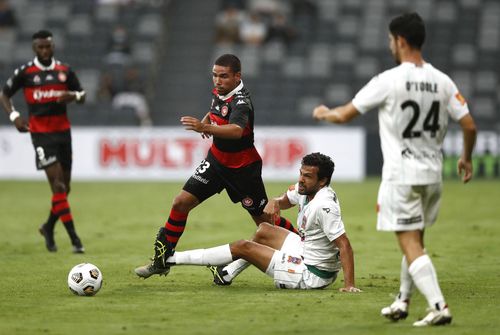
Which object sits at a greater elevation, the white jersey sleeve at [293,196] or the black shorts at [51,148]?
the black shorts at [51,148]

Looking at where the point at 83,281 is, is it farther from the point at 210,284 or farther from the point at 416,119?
the point at 416,119

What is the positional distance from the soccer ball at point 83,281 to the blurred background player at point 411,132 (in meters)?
2.85

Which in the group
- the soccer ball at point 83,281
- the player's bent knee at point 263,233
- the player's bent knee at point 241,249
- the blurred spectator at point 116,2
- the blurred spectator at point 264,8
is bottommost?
the soccer ball at point 83,281

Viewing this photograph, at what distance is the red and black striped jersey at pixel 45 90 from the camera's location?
12.8 metres

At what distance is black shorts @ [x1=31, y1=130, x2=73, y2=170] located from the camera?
41.5 feet

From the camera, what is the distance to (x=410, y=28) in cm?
726

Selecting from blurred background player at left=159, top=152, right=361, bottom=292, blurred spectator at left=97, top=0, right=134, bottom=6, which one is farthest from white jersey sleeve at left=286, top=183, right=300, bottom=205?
blurred spectator at left=97, top=0, right=134, bottom=6

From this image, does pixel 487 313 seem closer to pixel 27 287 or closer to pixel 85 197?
pixel 27 287

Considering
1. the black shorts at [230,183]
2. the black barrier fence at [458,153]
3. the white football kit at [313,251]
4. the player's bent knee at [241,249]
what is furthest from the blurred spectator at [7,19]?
the white football kit at [313,251]

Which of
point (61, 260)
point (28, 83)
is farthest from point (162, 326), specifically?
point (28, 83)

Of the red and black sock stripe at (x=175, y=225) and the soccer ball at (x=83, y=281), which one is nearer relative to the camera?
the soccer ball at (x=83, y=281)

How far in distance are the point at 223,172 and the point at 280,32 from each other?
20527mm

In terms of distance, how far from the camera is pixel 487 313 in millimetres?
8023

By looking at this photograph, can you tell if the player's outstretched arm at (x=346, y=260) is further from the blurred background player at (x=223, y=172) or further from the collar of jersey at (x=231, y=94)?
the collar of jersey at (x=231, y=94)
